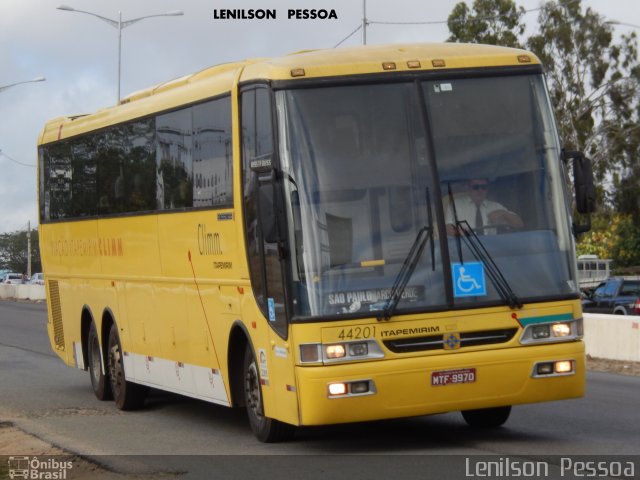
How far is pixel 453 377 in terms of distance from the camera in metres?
10.5

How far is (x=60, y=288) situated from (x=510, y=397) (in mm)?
9487

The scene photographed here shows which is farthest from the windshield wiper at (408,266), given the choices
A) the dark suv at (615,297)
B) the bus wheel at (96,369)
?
the dark suv at (615,297)

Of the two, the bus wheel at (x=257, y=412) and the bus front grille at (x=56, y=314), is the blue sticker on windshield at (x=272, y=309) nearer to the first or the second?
the bus wheel at (x=257, y=412)

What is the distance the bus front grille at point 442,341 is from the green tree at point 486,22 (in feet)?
164

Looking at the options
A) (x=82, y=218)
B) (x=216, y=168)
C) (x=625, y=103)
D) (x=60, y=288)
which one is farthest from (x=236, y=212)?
(x=625, y=103)

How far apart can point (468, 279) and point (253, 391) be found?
2330mm

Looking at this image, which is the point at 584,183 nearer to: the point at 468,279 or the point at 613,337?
the point at 468,279

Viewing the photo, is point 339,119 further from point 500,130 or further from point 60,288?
point 60,288

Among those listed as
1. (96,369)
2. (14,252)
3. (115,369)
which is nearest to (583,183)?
(115,369)

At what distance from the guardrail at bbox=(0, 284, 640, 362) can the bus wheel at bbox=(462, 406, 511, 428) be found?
9222 mm

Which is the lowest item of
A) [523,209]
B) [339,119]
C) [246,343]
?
[246,343]

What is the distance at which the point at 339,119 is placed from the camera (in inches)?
422

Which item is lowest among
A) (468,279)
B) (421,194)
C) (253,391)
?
(253,391)

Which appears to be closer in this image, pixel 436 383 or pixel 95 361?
pixel 436 383
